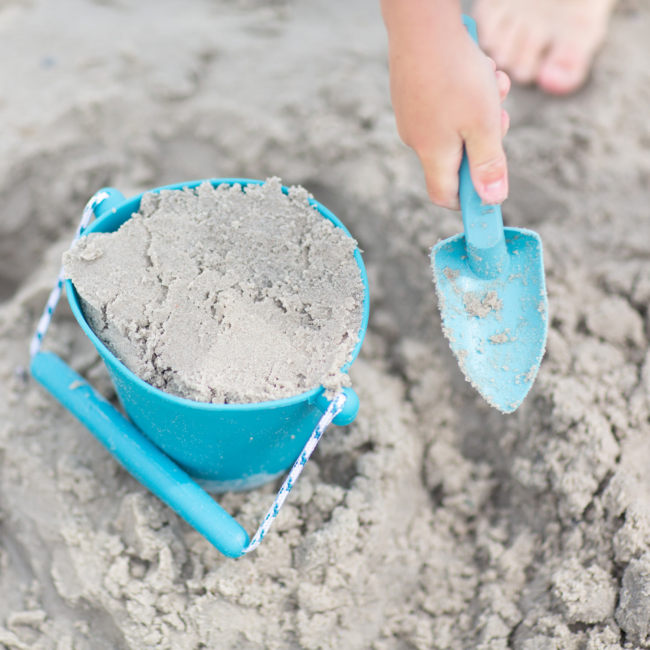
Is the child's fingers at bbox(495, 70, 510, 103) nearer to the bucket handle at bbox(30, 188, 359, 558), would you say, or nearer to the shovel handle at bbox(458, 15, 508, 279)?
the shovel handle at bbox(458, 15, 508, 279)

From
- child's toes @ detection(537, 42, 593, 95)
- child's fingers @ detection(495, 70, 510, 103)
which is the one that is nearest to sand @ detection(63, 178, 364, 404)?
child's fingers @ detection(495, 70, 510, 103)

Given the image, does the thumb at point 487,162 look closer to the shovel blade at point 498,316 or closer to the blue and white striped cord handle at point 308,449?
the shovel blade at point 498,316

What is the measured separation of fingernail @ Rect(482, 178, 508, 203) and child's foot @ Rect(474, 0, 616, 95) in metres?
1.00

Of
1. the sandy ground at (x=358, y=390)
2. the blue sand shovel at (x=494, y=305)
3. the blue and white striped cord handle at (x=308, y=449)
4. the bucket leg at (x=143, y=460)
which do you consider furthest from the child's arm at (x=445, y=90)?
the bucket leg at (x=143, y=460)

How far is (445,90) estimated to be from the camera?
0.77 meters

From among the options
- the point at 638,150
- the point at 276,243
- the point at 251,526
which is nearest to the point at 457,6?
the point at 276,243

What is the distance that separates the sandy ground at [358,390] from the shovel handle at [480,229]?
295 mm

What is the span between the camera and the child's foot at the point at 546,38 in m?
1.64

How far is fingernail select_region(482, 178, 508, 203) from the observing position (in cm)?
82

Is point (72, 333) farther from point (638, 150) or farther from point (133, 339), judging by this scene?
point (638, 150)

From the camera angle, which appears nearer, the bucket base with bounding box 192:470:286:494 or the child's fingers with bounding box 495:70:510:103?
the child's fingers with bounding box 495:70:510:103

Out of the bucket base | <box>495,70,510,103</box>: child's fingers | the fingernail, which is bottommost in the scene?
the bucket base

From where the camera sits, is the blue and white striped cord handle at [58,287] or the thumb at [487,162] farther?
the blue and white striped cord handle at [58,287]

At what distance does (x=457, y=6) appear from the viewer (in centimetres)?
78
